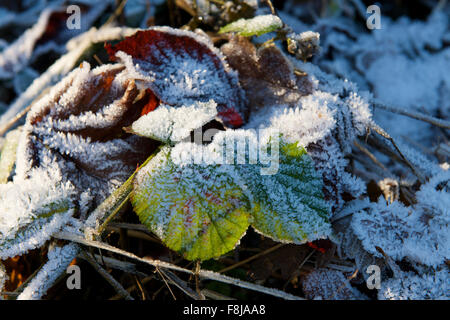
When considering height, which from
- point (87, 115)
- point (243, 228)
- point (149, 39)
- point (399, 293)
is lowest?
point (399, 293)

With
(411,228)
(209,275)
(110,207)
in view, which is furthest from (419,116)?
(110,207)

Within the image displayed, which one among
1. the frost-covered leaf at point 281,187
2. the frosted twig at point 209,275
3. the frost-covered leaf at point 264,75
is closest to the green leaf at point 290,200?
the frost-covered leaf at point 281,187

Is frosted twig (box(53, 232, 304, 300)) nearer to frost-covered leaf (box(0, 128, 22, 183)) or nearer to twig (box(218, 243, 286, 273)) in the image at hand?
twig (box(218, 243, 286, 273))

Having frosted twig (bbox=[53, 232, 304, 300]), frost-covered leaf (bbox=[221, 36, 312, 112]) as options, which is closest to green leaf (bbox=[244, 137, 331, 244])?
frosted twig (bbox=[53, 232, 304, 300])

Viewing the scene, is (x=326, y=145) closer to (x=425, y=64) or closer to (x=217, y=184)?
(x=217, y=184)

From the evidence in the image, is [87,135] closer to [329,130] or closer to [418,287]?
[329,130]

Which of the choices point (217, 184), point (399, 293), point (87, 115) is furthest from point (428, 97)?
point (87, 115)
